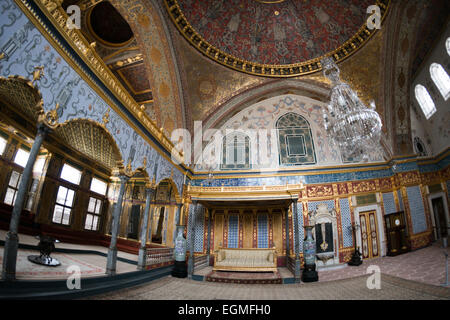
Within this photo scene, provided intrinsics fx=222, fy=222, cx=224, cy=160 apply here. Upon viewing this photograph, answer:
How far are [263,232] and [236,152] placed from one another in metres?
4.82

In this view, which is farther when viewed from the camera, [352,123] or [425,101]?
[425,101]

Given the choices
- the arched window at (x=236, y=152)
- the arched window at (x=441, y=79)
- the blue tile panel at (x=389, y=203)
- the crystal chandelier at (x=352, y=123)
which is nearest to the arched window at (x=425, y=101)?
the arched window at (x=441, y=79)

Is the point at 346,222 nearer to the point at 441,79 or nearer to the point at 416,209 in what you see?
the point at 416,209

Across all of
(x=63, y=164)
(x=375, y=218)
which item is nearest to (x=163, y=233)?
(x=63, y=164)

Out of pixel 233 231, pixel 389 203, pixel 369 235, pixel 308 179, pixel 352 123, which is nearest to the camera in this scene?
pixel 352 123

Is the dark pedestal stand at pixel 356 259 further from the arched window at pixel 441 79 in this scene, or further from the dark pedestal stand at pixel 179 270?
the arched window at pixel 441 79

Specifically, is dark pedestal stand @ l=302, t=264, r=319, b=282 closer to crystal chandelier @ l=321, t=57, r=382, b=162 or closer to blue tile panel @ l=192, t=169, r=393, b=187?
crystal chandelier @ l=321, t=57, r=382, b=162

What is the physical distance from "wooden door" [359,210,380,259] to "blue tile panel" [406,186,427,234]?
1670mm

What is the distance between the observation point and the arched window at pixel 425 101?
1226 centimetres

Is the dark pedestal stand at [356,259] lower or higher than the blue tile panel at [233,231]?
lower

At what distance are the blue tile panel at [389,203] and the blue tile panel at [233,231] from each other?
7.67m

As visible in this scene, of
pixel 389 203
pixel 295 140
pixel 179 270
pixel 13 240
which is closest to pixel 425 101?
pixel 389 203

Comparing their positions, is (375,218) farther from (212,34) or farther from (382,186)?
(212,34)

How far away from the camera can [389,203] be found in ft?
37.7
